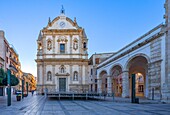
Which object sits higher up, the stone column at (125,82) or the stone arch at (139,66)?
the stone arch at (139,66)

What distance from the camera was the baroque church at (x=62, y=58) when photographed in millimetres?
51250

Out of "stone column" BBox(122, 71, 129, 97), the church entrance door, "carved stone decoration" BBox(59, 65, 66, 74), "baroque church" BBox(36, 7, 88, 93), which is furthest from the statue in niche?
"stone column" BBox(122, 71, 129, 97)

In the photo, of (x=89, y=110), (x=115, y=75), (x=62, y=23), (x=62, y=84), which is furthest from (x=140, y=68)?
(x=89, y=110)

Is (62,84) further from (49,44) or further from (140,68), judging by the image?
(140,68)

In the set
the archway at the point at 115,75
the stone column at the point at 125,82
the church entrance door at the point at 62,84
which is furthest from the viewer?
the church entrance door at the point at 62,84

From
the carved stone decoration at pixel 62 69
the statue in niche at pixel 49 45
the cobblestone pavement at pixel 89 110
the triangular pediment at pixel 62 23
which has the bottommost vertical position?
the cobblestone pavement at pixel 89 110

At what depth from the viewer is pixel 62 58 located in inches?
2037

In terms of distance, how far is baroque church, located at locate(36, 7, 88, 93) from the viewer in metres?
51.2

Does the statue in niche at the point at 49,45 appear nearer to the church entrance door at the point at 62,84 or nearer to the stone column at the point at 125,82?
the church entrance door at the point at 62,84

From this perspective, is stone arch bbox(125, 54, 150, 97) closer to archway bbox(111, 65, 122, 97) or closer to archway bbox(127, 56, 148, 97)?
archway bbox(127, 56, 148, 97)

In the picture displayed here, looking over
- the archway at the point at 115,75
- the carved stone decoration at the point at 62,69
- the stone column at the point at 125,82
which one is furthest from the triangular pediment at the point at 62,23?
the stone column at the point at 125,82

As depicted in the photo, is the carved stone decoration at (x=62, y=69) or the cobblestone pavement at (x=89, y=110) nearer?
the cobblestone pavement at (x=89, y=110)

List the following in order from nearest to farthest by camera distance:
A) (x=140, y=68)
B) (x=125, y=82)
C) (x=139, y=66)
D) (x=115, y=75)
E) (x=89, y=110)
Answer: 1. (x=89, y=110)
2. (x=125, y=82)
3. (x=139, y=66)
4. (x=140, y=68)
5. (x=115, y=75)

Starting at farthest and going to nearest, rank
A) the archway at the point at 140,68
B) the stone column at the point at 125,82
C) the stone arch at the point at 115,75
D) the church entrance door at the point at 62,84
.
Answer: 1. the church entrance door at the point at 62,84
2. the stone arch at the point at 115,75
3. the stone column at the point at 125,82
4. the archway at the point at 140,68
